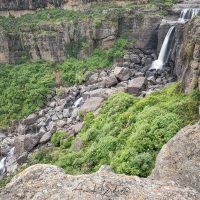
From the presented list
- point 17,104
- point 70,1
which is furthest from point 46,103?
point 70,1

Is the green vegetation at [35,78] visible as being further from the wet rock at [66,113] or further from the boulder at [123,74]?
the wet rock at [66,113]

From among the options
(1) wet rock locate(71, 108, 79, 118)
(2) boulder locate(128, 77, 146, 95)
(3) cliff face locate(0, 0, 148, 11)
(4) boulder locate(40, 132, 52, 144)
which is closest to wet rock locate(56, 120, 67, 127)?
(1) wet rock locate(71, 108, 79, 118)

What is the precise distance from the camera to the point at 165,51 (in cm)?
2864

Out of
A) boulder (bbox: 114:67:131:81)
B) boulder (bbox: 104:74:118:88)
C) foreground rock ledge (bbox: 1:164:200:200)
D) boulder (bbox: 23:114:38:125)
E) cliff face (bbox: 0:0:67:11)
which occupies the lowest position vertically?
boulder (bbox: 23:114:38:125)

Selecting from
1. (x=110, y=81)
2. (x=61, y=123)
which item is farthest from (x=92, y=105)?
(x=110, y=81)

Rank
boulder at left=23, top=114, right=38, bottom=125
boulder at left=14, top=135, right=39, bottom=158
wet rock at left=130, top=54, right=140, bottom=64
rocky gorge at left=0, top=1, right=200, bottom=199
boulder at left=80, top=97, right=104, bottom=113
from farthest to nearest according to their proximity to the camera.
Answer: wet rock at left=130, top=54, right=140, bottom=64, boulder at left=23, top=114, right=38, bottom=125, boulder at left=80, top=97, right=104, bottom=113, boulder at left=14, top=135, right=39, bottom=158, rocky gorge at left=0, top=1, right=200, bottom=199

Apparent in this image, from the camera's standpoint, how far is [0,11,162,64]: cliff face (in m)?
32.1

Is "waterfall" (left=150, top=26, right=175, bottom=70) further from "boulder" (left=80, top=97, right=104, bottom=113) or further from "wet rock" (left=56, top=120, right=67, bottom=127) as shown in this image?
"wet rock" (left=56, top=120, right=67, bottom=127)

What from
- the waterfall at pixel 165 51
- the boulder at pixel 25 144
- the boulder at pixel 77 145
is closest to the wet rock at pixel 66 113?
the boulder at pixel 25 144

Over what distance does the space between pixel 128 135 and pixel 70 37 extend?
23779mm

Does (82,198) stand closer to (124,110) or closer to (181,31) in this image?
(124,110)

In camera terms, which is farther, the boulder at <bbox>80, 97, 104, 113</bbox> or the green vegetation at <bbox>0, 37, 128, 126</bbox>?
the green vegetation at <bbox>0, 37, 128, 126</bbox>

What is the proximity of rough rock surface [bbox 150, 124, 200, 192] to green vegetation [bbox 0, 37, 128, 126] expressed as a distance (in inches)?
866

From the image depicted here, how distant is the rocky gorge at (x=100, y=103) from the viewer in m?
5.15
